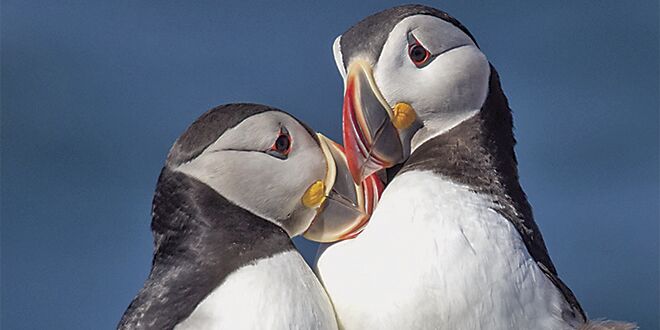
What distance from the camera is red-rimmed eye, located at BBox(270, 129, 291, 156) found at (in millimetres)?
3703

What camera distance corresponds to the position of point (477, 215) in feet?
11.7

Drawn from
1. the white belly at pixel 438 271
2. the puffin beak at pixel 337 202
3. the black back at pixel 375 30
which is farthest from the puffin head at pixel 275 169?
the black back at pixel 375 30

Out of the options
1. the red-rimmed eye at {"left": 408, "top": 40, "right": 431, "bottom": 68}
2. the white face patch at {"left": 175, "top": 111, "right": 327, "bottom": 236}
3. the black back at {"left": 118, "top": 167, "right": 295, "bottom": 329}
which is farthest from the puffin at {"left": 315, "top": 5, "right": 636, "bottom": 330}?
the black back at {"left": 118, "top": 167, "right": 295, "bottom": 329}

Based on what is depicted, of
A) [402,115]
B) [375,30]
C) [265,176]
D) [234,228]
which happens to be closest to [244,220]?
[234,228]

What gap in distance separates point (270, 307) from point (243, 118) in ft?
1.89

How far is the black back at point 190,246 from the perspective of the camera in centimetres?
344

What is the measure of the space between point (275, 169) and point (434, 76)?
507 millimetres

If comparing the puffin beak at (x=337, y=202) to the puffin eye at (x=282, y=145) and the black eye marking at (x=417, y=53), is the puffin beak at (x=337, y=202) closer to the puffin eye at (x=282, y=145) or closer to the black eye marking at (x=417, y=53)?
the puffin eye at (x=282, y=145)

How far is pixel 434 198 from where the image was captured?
11.7ft

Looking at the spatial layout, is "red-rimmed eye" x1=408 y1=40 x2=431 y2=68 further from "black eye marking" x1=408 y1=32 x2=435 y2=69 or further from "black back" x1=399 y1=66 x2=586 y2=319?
"black back" x1=399 y1=66 x2=586 y2=319

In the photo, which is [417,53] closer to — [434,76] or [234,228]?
[434,76]

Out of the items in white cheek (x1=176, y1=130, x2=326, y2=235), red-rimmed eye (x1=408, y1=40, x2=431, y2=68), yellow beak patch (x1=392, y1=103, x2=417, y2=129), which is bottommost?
white cheek (x1=176, y1=130, x2=326, y2=235)

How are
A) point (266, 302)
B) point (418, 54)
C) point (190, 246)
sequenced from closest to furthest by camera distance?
point (266, 302)
point (190, 246)
point (418, 54)

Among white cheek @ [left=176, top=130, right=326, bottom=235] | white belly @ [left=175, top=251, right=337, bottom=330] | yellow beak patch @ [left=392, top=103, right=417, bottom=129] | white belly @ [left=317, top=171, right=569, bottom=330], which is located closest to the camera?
white belly @ [left=175, top=251, right=337, bottom=330]
